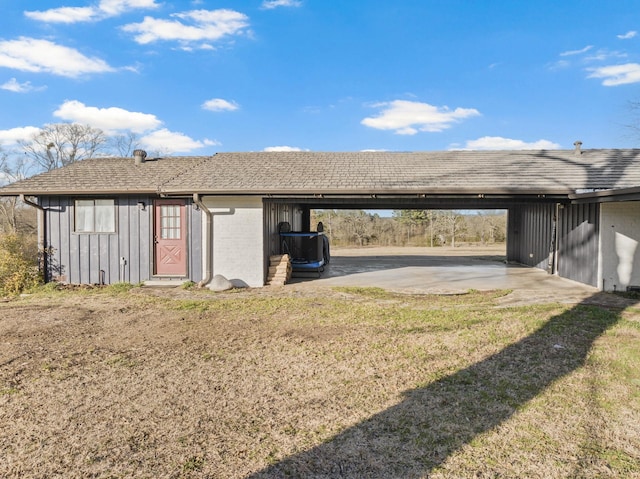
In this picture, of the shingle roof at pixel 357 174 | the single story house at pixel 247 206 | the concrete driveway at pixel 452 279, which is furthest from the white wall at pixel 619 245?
the shingle roof at pixel 357 174

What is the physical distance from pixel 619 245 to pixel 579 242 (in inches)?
40.6

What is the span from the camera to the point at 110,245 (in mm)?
9562

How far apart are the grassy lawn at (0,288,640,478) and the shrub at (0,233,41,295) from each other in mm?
3635

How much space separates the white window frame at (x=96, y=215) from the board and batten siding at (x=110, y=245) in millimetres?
101

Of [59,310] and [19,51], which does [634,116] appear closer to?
[59,310]

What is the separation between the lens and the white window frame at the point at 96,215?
959 centimetres

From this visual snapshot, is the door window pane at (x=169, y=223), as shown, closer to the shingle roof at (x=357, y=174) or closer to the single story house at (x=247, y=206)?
the single story house at (x=247, y=206)

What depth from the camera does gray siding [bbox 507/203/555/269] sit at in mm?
11805

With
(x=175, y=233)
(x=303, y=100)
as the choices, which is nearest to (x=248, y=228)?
(x=175, y=233)

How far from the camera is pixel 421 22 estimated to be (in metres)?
13.7

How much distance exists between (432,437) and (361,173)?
7998mm

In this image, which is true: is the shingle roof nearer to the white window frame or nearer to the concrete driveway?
the white window frame

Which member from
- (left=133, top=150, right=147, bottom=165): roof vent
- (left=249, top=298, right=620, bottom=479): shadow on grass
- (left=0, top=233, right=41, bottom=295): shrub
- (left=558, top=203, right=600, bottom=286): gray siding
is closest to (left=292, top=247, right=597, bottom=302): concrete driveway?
(left=558, top=203, right=600, bottom=286): gray siding

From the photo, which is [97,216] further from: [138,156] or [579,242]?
[579,242]
